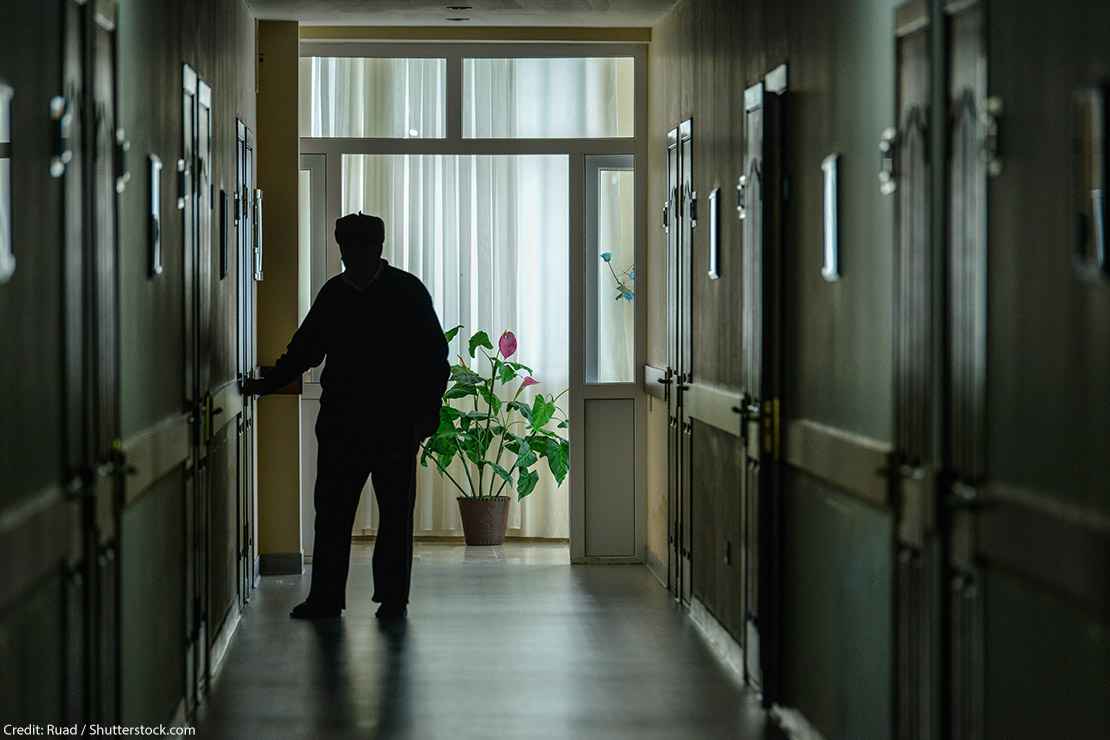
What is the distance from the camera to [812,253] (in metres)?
4.16

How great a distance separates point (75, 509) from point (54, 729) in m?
0.43

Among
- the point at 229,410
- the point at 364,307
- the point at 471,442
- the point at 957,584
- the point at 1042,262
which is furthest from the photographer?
the point at 471,442

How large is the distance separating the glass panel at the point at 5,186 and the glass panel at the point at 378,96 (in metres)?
5.17

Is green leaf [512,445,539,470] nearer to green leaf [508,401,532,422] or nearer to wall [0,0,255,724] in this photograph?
green leaf [508,401,532,422]

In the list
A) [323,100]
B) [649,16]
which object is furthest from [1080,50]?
[323,100]

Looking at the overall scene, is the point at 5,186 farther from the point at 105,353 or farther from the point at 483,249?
the point at 483,249

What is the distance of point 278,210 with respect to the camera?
23.5ft

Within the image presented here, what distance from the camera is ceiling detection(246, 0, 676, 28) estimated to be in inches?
259

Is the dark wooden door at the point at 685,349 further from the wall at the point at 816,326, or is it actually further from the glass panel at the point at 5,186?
the glass panel at the point at 5,186

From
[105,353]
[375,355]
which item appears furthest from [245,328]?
[105,353]

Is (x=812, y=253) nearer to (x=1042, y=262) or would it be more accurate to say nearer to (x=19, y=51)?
(x=1042, y=262)

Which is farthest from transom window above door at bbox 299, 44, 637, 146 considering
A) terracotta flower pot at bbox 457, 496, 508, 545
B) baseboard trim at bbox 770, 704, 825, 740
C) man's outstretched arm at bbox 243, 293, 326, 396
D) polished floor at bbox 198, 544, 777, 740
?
baseboard trim at bbox 770, 704, 825, 740

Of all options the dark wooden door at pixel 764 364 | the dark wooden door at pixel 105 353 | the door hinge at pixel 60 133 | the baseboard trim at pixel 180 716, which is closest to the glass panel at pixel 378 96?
the dark wooden door at pixel 764 364

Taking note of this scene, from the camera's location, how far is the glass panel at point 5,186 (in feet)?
7.76
